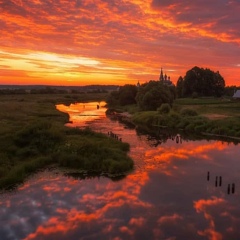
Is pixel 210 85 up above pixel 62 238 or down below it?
above

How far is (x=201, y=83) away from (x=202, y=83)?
0.45m

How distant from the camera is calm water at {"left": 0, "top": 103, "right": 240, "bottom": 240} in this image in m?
21.7

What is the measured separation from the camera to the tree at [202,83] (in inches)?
5595

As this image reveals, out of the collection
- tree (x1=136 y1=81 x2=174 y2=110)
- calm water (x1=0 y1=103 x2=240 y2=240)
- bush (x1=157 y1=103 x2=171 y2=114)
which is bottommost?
calm water (x1=0 y1=103 x2=240 y2=240)

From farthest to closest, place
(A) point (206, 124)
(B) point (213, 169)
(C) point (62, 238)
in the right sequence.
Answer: (A) point (206, 124)
(B) point (213, 169)
(C) point (62, 238)

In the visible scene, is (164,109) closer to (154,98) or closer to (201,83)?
(154,98)

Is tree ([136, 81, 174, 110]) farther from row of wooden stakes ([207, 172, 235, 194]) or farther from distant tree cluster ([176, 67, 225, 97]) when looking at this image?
row of wooden stakes ([207, 172, 235, 194])

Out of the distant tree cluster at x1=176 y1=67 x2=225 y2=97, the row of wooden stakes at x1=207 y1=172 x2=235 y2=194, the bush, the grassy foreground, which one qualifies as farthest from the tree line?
the row of wooden stakes at x1=207 y1=172 x2=235 y2=194

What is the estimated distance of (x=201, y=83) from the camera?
141750mm

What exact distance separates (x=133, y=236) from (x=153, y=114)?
6155 centimetres

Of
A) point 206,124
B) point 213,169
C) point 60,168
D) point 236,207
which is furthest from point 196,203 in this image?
point 206,124

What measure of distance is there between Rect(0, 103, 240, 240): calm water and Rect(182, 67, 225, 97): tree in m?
108

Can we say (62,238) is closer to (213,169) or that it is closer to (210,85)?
(213,169)

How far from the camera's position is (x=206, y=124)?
6556 centimetres
